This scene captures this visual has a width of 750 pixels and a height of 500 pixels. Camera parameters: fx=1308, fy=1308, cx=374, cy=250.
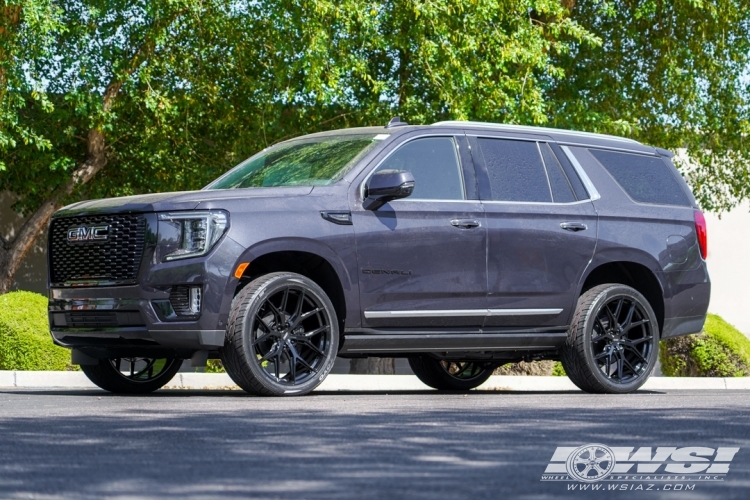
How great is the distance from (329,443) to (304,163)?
14.6 ft

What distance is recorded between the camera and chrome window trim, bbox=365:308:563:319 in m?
9.44

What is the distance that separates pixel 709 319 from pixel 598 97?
5593mm

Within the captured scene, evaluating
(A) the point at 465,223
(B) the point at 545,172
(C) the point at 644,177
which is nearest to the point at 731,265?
(C) the point at 644,177

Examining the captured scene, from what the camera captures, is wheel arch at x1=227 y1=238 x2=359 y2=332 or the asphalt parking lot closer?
the asphalt parking lot

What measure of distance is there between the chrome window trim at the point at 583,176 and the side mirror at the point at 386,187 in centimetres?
190

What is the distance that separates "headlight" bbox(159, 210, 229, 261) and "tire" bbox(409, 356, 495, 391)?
128 inches

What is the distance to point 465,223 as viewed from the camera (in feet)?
32.1

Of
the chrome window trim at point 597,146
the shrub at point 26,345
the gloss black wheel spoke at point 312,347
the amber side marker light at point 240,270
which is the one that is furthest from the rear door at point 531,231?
the shrub at point 26,345

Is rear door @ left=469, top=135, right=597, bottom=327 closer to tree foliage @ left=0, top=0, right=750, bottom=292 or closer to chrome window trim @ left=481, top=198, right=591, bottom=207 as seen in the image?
chrome window trim @ left=481, top=198, right=591, bottom=207

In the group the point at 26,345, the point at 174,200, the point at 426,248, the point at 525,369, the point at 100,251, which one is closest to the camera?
the point at 174,200

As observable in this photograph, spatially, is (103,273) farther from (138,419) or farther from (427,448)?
(427,448)

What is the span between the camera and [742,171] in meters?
22.5

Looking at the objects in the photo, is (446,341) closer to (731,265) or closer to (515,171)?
(515,171)

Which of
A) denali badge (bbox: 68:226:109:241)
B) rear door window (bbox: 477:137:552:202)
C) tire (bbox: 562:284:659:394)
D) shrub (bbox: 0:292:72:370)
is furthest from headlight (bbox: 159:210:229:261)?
shrub (bbox: 0:292:72:370)
